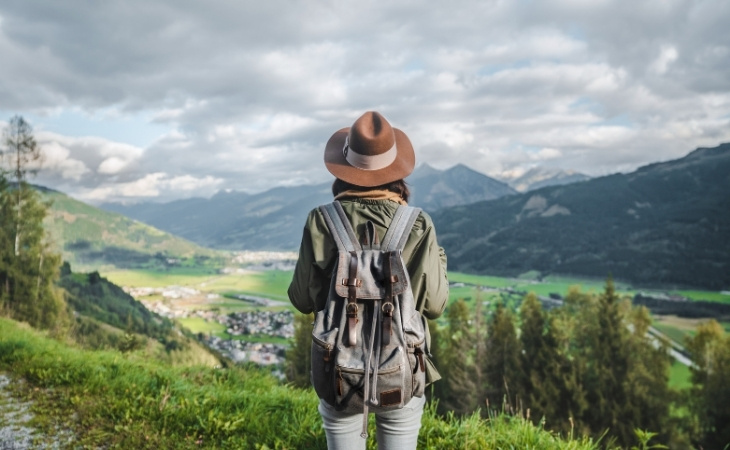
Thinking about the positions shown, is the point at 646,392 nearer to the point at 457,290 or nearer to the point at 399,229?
the point at 399,229

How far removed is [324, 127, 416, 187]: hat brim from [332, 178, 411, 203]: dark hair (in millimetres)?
58

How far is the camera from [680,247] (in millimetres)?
182000

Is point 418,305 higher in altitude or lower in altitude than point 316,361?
higher

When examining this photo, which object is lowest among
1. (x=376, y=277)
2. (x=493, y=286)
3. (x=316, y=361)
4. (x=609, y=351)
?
(x=493, y=286)

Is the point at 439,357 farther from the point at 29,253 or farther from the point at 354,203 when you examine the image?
the point at 354,203

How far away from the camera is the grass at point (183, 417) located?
4.05 metres

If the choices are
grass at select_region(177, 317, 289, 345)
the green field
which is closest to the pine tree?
grass at select_region(177, 317, 289, 345)

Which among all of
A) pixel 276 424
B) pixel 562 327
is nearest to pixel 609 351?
pixel 562 327

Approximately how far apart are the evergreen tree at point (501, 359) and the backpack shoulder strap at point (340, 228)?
29665 millimetres

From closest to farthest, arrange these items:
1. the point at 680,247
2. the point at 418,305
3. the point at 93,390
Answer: the point at 418,305 → the point at 93,390 → the point at 680,247

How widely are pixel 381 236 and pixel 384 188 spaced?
0.36m

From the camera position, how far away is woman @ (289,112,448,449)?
2.49 meters

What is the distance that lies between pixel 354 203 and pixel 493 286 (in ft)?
503

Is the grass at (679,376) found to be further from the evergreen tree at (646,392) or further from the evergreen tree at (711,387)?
the evergreen tree at (646,392)
